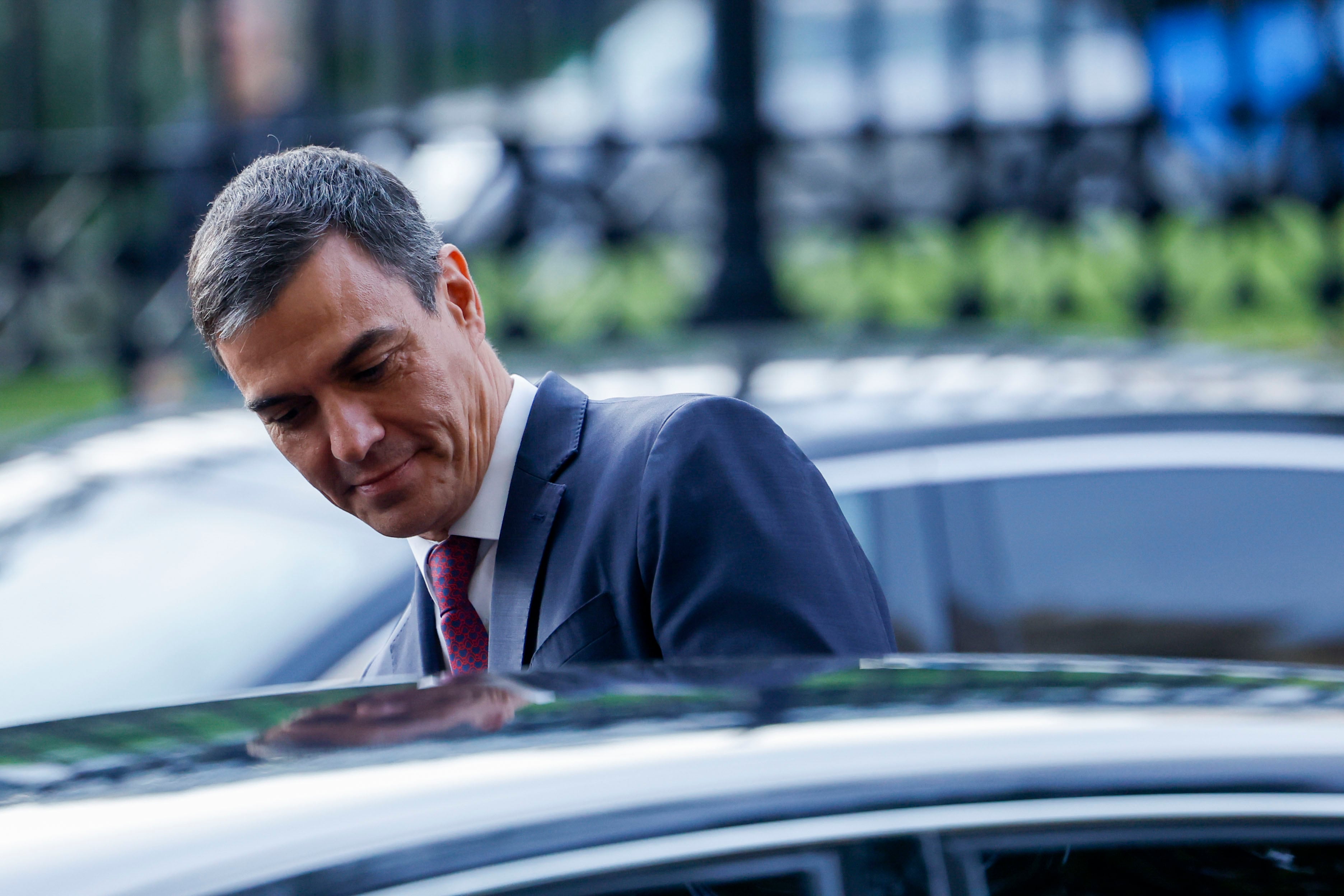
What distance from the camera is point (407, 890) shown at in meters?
1.24

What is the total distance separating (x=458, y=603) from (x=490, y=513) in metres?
0.13

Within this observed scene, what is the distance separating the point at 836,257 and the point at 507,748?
7129 mm

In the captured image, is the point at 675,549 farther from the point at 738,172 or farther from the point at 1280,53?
the point at 1280,53

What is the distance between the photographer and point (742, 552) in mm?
1714

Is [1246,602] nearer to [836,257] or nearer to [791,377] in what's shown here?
[791,377]

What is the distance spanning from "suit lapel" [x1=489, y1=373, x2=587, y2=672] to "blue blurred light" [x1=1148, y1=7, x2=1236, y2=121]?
604 centimetres

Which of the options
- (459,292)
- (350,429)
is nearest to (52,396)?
(459,292)

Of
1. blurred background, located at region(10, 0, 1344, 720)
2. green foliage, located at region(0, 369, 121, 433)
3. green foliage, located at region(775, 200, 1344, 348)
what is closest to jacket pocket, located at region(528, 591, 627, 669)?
blurred background, located at region(10, 0, 1344, 720)

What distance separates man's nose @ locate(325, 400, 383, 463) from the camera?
72.4 inches

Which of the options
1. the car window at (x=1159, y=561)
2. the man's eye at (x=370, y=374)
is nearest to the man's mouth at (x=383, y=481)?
the man's eye at (x=370, y=374)

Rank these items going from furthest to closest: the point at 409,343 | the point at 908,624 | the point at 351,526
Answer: the point at 351,526
the point at 908,624
the point at 409,343

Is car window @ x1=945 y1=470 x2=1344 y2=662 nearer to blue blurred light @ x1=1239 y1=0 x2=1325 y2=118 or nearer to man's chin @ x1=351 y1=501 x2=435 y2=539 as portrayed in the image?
man's chin @ x1=351 y1=501 x2=435 y2=539

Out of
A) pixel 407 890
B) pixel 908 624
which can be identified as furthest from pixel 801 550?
pixel 908 624

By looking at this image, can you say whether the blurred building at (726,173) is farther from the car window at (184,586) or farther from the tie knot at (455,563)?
the tie knot at (455,563)
